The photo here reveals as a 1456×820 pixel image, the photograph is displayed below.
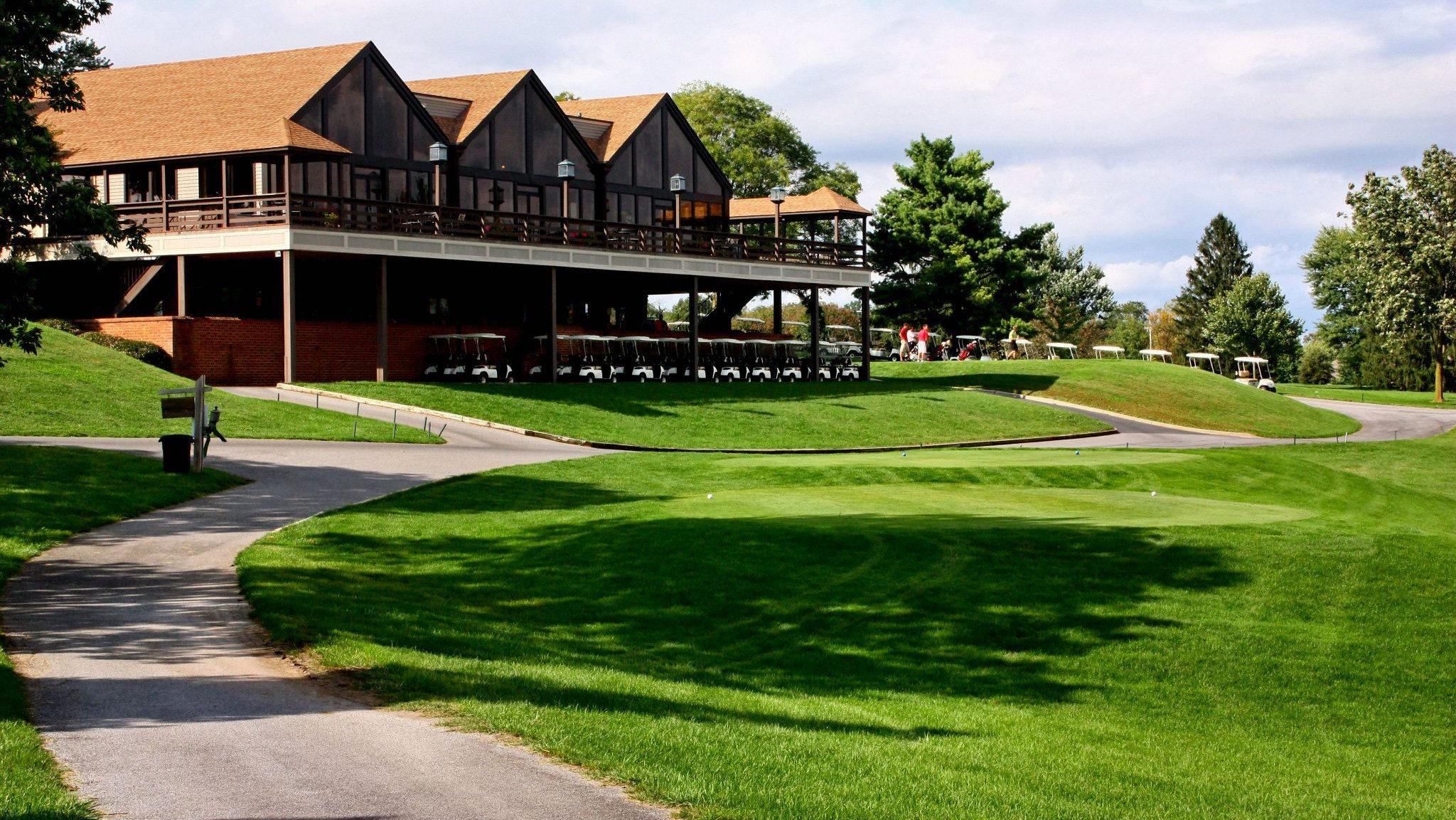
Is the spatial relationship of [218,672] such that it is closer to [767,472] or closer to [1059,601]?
[1059,601]

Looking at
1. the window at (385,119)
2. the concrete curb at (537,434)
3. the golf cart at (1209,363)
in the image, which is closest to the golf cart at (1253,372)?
the golf cart at (1209,363)

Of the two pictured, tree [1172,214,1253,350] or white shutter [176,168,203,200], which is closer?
white shutter [176,168,203,200]

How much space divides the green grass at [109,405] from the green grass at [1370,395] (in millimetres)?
57070

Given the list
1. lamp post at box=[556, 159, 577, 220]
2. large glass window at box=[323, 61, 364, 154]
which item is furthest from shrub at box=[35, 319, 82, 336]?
lamp post at box=[556, 159, 577, 220]

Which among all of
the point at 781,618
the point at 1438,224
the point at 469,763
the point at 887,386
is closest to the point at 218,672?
the point at 469,763

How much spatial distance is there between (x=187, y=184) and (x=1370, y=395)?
2434 inches

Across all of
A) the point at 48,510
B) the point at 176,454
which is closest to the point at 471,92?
the point at 176,454

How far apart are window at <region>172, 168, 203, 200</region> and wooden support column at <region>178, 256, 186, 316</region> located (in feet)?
14.6

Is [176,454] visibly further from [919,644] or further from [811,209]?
[811,209]

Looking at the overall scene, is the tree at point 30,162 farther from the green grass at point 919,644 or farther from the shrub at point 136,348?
the shrub at point 136,348

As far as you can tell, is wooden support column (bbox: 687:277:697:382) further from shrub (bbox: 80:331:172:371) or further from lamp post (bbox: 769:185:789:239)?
shrub (bbox: 80:331:172:371)

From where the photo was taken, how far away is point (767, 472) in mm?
26953

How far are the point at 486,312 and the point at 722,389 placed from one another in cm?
945

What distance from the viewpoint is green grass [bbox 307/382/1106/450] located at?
37.5 meters
